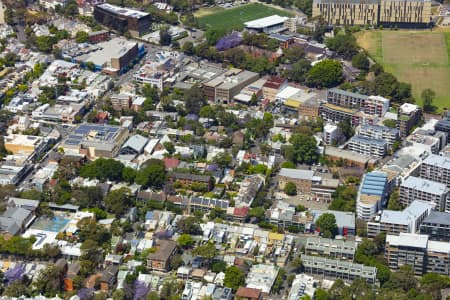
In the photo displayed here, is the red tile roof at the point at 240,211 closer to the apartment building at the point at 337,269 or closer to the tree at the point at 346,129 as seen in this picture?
the apartment building at the point at 337,269

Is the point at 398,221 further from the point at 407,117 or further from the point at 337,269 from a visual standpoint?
the point at 407,117

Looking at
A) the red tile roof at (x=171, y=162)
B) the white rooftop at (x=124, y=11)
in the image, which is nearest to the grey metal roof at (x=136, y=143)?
the red tile roof at (x=171, y=162)

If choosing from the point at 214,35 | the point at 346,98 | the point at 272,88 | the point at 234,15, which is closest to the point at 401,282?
the point at 346,98

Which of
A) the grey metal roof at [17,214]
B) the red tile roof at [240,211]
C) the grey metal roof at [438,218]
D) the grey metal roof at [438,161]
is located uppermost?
the grey metal roof at [438,161]

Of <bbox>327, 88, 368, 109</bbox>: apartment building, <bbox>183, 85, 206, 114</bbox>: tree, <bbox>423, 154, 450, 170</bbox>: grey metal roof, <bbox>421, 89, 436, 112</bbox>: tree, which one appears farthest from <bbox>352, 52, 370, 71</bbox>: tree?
<bbox>423, 154, 450, 170</bbox>: grey metal roof

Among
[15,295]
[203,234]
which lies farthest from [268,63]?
[15,295]

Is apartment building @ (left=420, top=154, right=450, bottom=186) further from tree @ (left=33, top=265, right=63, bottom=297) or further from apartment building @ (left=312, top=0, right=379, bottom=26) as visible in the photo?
apartment building @ (left=312, top=0, right=379, bottom=26)
